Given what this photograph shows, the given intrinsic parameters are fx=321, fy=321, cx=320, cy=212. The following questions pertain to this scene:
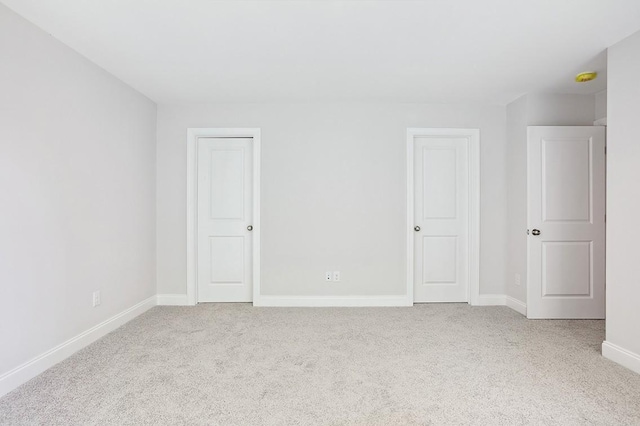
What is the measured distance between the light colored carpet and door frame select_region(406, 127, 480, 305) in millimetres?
652

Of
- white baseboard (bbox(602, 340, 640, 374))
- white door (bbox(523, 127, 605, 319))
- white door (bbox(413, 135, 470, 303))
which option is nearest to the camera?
white baseboard (bbox(602, 340, 640, 374))

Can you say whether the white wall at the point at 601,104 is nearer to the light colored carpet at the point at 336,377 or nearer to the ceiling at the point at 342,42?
the ceiling at the point at 342,42

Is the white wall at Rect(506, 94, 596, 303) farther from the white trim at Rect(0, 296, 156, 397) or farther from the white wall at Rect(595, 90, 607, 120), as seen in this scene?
the white trim at Rect(0, 296, 156, 397)

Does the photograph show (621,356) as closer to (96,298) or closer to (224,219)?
(224,219)

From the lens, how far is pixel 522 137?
3.61m

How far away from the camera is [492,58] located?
8.86 ft

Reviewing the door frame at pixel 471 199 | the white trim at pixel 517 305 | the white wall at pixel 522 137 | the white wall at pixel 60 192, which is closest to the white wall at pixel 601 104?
the white wall at pixel 522 137

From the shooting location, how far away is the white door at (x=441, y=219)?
13.0 feet

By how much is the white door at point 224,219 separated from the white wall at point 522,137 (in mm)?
3131

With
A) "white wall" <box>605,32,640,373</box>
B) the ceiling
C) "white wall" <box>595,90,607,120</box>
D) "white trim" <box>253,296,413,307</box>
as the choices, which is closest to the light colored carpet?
"white wall" <box>605,32,640,373</box>

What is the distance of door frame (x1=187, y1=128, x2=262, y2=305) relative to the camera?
3.84 meters

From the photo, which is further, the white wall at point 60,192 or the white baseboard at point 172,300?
the white baseboard at point 172,300

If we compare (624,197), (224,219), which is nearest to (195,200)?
(224,219)

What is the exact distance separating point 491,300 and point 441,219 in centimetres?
113
